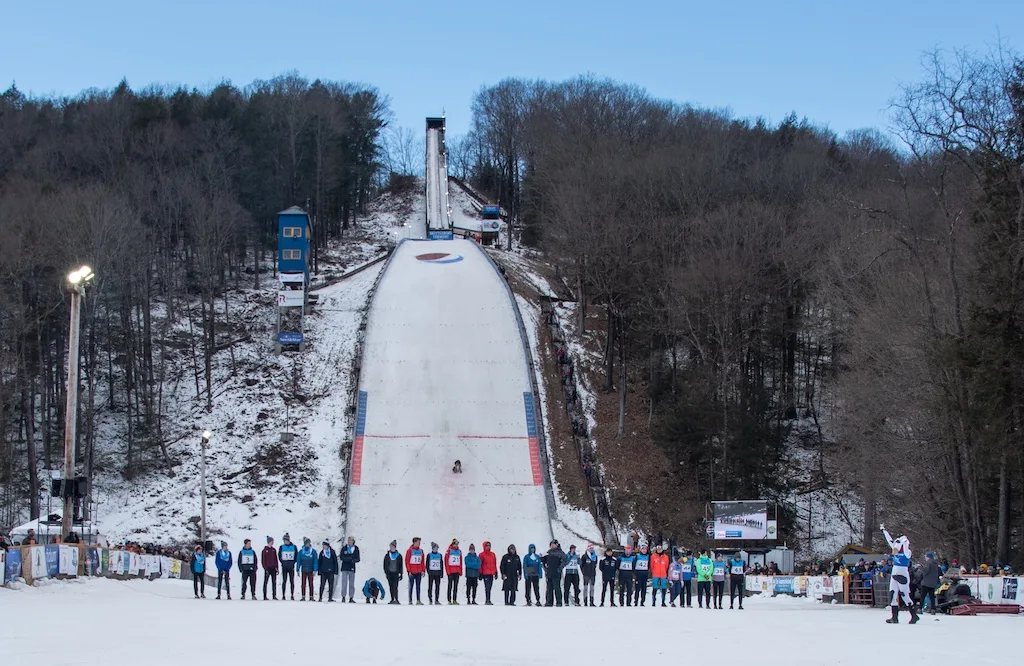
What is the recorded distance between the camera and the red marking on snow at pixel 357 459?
136 feet

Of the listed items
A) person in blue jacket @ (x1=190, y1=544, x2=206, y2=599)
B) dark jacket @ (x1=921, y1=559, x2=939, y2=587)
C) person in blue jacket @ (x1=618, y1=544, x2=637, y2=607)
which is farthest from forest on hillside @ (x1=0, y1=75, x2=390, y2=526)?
dark jacket @ (x1=921, y1=559, x2=939, y2=587)

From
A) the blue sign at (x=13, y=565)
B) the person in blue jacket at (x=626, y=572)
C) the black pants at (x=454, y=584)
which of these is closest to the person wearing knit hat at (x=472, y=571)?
the black pants at (x=454, y=584)

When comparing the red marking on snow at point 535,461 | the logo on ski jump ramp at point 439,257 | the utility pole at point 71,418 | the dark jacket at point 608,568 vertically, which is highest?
the logo on ski jump ramp at point 439,257

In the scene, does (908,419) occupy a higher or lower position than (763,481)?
higher

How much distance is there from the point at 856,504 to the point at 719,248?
1294 centimetres

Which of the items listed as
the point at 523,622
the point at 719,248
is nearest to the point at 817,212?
the point at 719,248

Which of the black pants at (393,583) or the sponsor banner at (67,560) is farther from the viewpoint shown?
the black pants at (393,583)

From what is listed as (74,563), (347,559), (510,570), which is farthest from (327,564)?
(74,563)

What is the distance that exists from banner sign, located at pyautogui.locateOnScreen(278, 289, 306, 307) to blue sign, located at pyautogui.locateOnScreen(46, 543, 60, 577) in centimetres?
3141

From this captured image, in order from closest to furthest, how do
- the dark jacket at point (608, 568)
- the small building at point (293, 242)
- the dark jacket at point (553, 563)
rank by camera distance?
1. the dark jacket at point (553, 563)
2. the dark jacket at point (608, 568)
3. the small building at point (293, 242)

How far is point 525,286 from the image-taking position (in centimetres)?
6712

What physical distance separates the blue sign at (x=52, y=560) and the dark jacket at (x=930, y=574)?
54.0 ft

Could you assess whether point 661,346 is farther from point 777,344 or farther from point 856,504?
point 856,504

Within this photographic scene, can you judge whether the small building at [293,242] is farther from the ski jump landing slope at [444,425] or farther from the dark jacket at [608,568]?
the dark jacket at [608,568]
